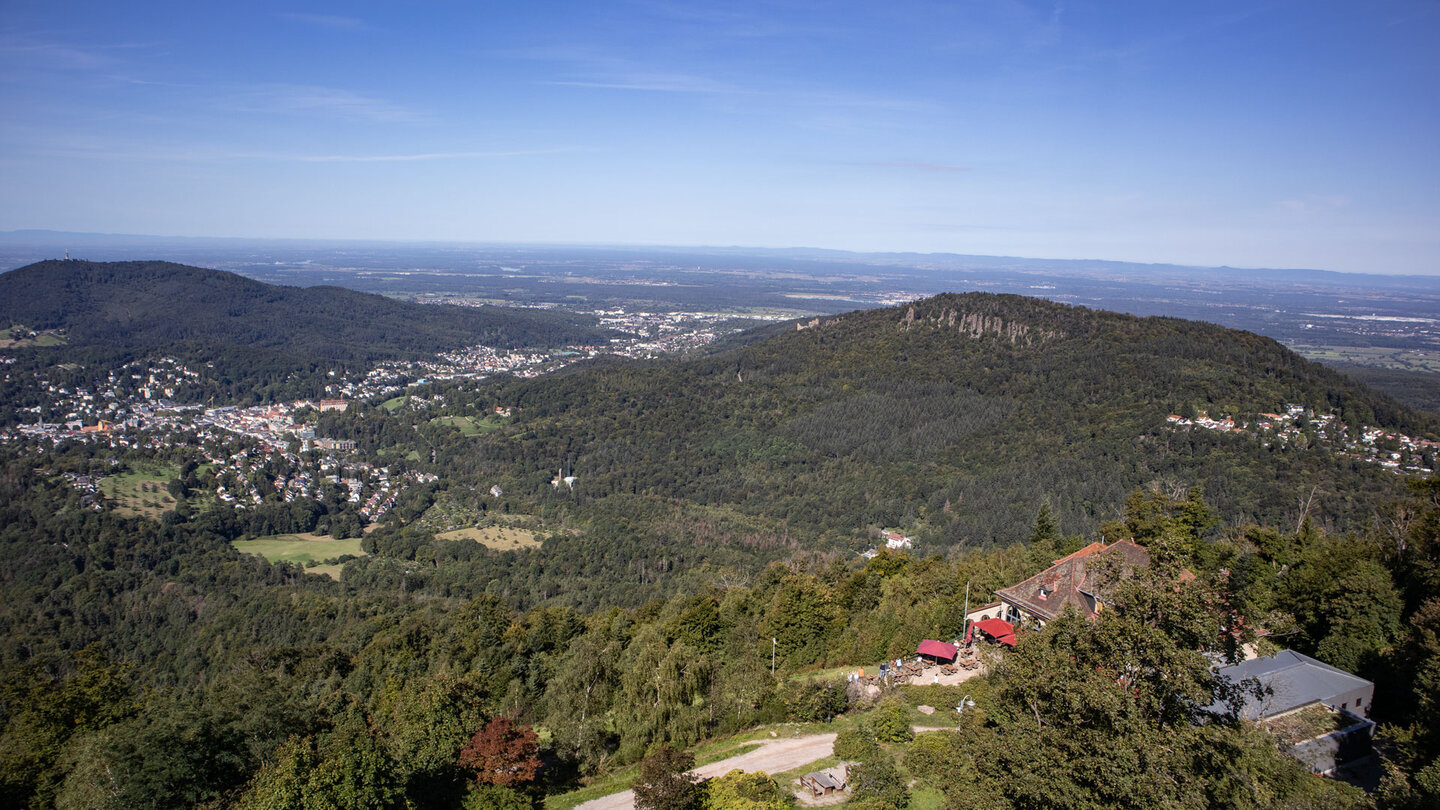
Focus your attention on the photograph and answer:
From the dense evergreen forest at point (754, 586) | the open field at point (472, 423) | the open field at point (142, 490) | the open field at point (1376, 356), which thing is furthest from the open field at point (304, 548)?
the open field at point (1376, 356)

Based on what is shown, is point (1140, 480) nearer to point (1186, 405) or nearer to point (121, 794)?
point (1186, 405)

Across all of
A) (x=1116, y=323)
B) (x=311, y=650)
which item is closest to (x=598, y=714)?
(x=311, y=650)

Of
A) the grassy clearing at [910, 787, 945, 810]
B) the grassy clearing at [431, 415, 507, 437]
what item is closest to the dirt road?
the grassy clearing at [910, 787, 945, 810]

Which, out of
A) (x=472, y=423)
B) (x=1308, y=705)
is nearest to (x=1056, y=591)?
(x=1308, y=705)

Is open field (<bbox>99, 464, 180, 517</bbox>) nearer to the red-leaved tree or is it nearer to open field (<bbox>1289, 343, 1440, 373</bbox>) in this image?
the red-leaved tree

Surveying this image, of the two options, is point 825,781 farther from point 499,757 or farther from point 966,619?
point 966,619

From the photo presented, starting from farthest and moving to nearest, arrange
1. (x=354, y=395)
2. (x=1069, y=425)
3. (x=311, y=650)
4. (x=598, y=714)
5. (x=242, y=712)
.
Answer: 1. (x=354, y=395)
2. (x=1069, y=425)
3. (x=311, y=650)
4. (x=598, y=714)
5. (x=242, y=712)

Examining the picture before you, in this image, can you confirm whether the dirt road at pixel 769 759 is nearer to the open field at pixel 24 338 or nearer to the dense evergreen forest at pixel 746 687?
the dense evergreen forest at pixel 746 687
